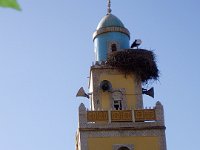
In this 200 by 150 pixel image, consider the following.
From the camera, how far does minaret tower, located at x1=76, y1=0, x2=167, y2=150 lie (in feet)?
47.1

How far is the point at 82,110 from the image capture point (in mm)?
14430

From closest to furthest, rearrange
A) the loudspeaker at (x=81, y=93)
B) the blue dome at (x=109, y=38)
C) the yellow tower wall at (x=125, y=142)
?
the yellow tower wall at (x=125, y=142) < the loudspeaker at (x=81, y=93) < the blue dome at (x=109, y=38)

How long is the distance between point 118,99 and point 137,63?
1773 mm

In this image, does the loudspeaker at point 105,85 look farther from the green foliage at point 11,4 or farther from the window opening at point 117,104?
the green foliage at point 11,4

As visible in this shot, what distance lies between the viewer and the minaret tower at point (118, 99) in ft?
47.1

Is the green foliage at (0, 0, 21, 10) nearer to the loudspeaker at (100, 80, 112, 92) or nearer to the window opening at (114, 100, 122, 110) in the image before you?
the window opening at (114, 100, 122, 110)

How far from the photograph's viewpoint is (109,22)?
1709 centimetres

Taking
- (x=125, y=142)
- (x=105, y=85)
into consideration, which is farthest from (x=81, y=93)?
(x=125, y=142)

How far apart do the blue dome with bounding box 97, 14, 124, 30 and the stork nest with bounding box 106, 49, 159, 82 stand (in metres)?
1.11

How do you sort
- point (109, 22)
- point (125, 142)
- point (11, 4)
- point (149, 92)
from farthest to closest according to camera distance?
point (109, 22)
point (149, 92)
point (125, 142)
point (11, 4)

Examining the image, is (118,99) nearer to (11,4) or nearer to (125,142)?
(125,142)

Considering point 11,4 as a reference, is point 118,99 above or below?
above

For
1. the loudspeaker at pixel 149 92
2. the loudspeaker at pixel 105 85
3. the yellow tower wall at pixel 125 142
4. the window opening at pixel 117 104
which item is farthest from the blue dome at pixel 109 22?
the yellow tower wall at pixel 125 142

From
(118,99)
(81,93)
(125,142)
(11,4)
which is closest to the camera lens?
(11,4)
